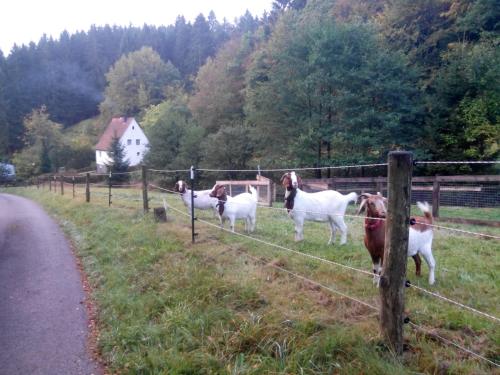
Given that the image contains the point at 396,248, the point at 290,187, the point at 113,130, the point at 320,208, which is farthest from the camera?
the point at 113,130

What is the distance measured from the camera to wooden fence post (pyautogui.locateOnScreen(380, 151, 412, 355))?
3.23 meters

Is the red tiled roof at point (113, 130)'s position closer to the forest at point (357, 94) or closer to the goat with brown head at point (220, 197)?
the forest at point (357, 94)

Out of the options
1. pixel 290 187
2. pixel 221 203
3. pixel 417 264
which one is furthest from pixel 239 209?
pixel 417 264

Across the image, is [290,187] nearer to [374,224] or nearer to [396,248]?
[374,224]

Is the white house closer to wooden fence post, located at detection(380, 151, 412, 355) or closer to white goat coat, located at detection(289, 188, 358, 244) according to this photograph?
white goat coat, located at detection(289, 188, 358, 244)

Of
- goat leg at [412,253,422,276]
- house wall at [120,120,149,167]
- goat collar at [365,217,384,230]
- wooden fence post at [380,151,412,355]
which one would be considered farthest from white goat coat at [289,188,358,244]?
house wall at [120,120,149,167]

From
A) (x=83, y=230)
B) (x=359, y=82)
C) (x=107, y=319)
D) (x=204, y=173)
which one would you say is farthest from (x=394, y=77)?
(x=107, y=319)

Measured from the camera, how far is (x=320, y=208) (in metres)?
8.47

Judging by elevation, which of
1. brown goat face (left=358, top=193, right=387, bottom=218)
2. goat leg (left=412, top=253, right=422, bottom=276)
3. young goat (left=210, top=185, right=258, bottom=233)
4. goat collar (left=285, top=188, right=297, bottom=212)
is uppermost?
brown goat face (left=358, top=193, right=387, bottom=218)

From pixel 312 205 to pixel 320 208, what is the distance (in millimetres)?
181

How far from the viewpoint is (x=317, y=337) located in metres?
3.72

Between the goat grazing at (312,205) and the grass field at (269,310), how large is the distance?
0.42 metres

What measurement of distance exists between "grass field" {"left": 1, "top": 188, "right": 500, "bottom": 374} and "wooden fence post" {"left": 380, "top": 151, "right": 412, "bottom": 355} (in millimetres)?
216

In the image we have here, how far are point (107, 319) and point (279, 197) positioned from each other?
14.5m
